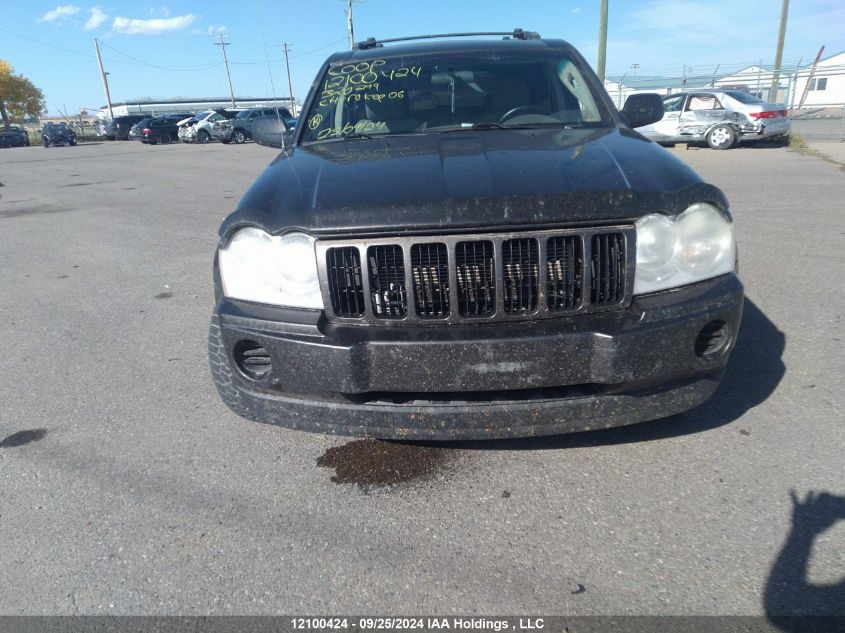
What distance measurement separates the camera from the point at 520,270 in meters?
2.27

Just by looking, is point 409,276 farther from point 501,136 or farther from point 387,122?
point 387,122

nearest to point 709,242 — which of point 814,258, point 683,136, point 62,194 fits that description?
point 814,258

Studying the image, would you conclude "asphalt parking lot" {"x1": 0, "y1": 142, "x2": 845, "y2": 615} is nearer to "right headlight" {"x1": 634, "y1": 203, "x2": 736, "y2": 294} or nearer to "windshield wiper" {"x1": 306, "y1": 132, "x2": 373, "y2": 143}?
"right headlight" {"x1": 634, "y1": 203, "x2": 736, "y2": 294}

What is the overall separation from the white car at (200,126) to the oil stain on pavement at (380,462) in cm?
3308

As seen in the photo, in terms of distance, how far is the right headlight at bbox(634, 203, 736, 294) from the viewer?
2.33m

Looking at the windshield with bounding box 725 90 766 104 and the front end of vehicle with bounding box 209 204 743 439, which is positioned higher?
the front end of vehicle with bounding box 209 204 743 439

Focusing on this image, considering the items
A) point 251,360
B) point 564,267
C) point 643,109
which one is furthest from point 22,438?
point 643,109

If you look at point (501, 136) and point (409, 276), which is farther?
point (501, 136)

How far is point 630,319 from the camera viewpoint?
227 centimetres

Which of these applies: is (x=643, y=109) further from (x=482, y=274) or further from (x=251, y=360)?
(x=251, y=360)

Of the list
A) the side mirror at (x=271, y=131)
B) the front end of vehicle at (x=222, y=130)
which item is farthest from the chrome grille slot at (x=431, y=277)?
the front end of vehicle at (x=222, y=130)

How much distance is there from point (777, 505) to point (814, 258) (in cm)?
410

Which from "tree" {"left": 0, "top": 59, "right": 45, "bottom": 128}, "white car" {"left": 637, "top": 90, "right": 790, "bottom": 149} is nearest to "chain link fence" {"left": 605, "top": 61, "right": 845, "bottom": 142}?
"white car" {"left": 637, "top": 90, "right": 790, "bottom": 149}

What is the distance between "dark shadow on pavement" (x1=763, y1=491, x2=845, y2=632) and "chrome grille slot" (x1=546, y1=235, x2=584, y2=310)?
42.7 inches
